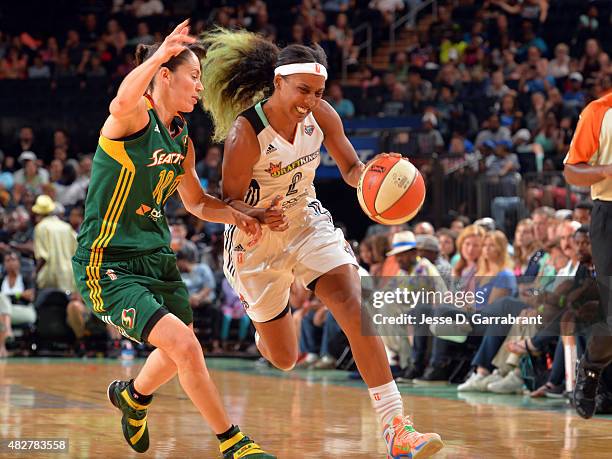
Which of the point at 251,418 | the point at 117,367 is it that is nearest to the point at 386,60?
the point at 117,367

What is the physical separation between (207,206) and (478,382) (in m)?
4.58

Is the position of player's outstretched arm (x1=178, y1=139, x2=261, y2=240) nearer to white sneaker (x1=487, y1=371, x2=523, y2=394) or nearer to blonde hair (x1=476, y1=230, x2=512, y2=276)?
white sneaker (x1=487, y1=371, x2=523, y2=394)

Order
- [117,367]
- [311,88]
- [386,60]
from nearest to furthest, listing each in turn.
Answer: [311,88] → [117,367] → [386,60]

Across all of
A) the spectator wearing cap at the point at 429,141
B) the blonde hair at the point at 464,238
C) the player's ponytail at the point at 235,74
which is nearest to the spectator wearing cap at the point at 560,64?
the spectator wearing cap at the point at 429,141

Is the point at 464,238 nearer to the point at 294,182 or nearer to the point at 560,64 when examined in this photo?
the point at 294,182

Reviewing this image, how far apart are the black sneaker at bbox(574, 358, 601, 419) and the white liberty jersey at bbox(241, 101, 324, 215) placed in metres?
2.01

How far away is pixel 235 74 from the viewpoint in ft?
19.8

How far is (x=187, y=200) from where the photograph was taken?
554cm

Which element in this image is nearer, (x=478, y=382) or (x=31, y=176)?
(x=478, y=382)

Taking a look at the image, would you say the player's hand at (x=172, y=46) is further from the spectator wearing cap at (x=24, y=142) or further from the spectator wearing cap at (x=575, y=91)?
the spectator wearing cap at (x=24, y=142)

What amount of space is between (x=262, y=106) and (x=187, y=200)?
2.09 feet

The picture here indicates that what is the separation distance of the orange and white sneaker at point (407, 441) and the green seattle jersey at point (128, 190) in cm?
144

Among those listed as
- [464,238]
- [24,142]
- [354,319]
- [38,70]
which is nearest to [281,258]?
[354,319]

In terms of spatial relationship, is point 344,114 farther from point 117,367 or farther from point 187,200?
point 187,200
